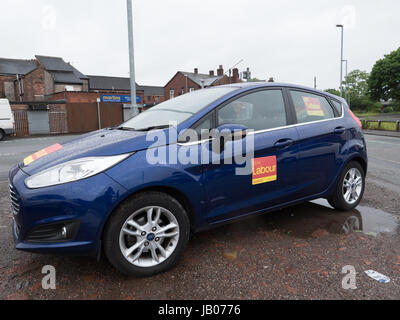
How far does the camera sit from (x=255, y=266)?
266cm

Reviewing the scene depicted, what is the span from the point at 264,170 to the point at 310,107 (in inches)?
47.1

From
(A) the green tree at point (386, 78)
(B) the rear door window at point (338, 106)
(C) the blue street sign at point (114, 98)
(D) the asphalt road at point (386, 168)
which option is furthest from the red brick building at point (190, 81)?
(B) the rear door window at point (338, 106)

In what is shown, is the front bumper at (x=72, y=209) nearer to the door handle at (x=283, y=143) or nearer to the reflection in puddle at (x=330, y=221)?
the door handle at (x=283, y=143)

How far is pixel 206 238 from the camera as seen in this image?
10.7 feet

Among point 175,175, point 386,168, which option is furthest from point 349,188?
point 386,168

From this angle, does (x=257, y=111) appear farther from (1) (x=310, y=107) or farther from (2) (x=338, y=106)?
(2) (x=338, y=106)

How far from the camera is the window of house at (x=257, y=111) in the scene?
9.84ft

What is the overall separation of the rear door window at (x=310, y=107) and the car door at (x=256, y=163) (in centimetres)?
20

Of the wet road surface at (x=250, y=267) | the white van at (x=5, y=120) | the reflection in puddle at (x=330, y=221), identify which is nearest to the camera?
the wet road surface at (x=250, y=267)

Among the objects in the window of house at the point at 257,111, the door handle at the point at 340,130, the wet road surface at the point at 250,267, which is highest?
the window of house at the point at 257,111

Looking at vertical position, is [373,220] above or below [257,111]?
below
